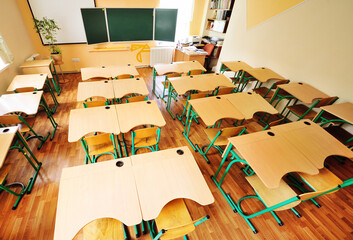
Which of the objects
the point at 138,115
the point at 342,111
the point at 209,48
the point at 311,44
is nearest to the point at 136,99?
the point at 138,115

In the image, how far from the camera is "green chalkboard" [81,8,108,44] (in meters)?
4.32

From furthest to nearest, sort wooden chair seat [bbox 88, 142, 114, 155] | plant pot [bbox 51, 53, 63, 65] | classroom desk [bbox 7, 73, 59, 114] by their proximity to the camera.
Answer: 1. plant pot [bbox 51, 53, 63, 65]
2. classroom desk [bbox 7, 73, 59, 114]
3. wooden chair seat [bbox 88, 142, 114, 155]

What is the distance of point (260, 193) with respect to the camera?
1.83 m

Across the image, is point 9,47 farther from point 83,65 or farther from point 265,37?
point 265,37

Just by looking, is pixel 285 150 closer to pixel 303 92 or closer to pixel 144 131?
pixel 144 131

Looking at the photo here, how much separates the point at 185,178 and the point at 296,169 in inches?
48.3

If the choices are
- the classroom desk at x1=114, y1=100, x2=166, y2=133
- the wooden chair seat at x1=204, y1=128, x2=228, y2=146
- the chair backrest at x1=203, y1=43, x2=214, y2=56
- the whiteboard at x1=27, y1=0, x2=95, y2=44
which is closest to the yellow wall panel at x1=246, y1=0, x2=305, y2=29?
the chair backrest at x1=203, y1=43, x2=214, y2=56

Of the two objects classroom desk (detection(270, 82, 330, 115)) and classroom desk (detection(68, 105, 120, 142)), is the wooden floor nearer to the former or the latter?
classroom desk (detection(68, 105, 120, 142))

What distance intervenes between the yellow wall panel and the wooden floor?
10.8 ft

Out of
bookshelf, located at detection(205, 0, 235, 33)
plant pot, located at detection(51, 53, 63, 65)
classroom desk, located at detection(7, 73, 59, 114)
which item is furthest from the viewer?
bookshelf, located at detection(205, 0, 235, 33)

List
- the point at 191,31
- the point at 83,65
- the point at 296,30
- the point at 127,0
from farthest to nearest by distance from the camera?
the point at 191,31
the point at 83,65
the point at 127,0
the point at 296,30

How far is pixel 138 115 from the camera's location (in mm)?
2373

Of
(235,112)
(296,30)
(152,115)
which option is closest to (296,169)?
(235,112)

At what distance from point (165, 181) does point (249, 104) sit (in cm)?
205
